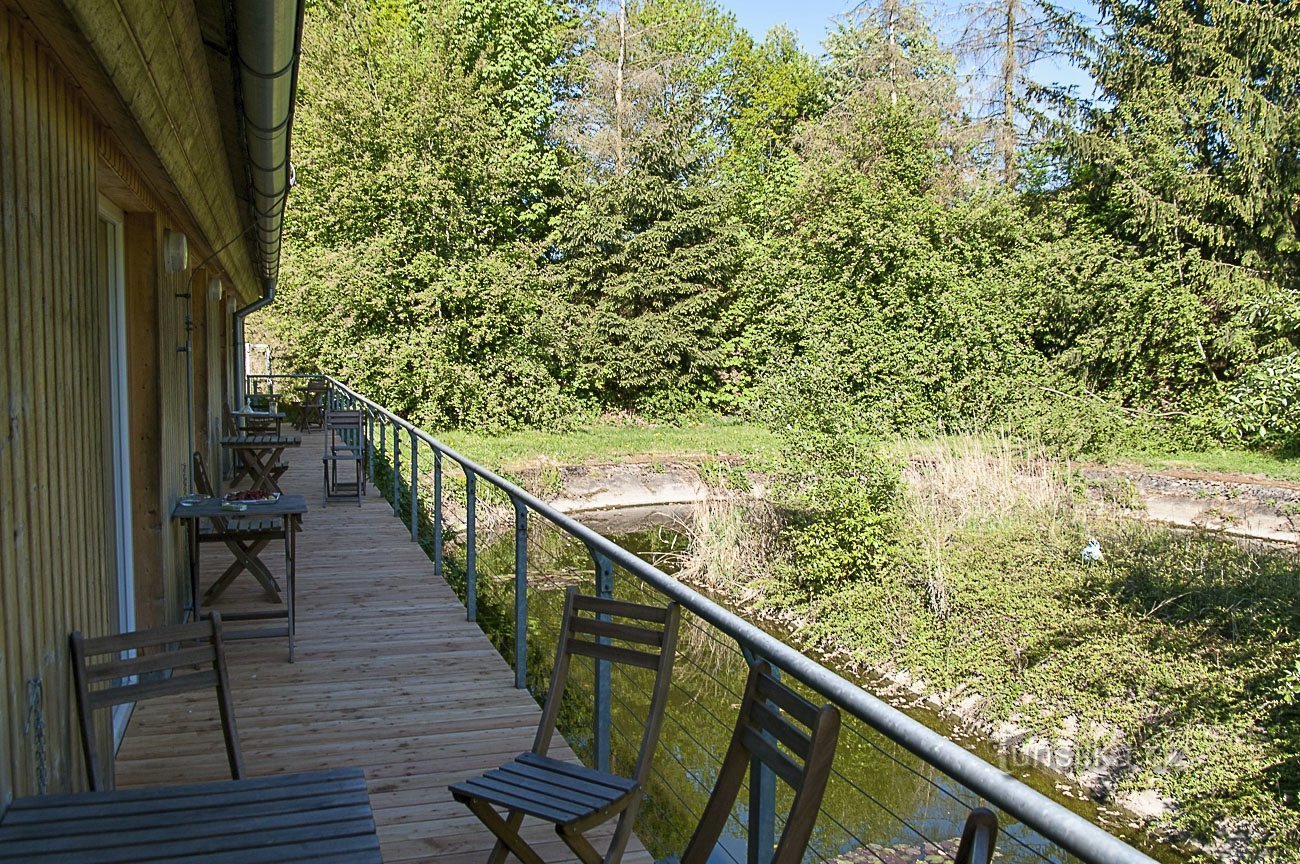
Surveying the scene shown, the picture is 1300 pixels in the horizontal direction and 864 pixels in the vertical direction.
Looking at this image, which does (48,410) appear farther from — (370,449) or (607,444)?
(607,444)

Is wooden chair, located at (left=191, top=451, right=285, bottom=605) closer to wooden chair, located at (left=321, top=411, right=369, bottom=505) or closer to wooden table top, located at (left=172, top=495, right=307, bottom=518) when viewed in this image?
wooden table top, located at (left=172, top=495, right=307, bottom=518)

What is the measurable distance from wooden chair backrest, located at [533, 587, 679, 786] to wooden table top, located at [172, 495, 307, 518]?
7.50 feet

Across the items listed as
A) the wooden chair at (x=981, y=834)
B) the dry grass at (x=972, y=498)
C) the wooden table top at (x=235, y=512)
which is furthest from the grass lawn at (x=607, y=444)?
the wooden chair at (x=981, y=834)

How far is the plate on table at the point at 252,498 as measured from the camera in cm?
493

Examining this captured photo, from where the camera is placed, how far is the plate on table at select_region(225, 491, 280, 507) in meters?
4.93

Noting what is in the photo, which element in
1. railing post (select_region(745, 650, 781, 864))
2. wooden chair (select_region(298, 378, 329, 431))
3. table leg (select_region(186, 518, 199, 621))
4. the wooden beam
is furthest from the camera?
wooden chair (select_region(298, 378, 329, 431))

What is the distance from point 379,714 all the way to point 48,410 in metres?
1.94

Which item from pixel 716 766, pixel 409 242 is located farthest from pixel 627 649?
pixel 409 242

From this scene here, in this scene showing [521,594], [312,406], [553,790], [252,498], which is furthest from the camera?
[312,406]

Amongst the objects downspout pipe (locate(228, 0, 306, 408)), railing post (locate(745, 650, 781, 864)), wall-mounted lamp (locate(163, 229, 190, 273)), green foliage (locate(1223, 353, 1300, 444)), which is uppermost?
downspout pipe (locate(228, 0, 306, 408))

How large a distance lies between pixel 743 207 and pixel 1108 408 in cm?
1125

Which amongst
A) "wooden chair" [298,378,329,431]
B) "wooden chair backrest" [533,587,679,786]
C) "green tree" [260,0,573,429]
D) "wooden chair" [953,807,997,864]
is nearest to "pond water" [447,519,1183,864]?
"wooden chair backrest" [533,587,679,786]

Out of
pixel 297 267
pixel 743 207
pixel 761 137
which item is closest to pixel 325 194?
pixel 297 267

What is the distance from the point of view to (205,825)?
188 centimetres
